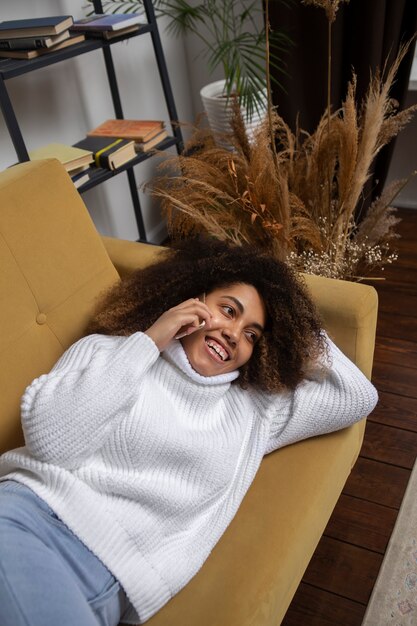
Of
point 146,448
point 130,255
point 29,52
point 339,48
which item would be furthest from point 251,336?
point 339,48

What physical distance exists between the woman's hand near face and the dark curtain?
1.46m

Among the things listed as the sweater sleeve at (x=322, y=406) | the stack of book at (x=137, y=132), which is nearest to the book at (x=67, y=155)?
the stack of book at (x=137, y=132)

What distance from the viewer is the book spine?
1671mm

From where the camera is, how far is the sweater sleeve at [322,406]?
126 centimetres

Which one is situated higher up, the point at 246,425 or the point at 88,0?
the point at 88,0

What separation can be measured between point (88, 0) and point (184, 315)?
148cm

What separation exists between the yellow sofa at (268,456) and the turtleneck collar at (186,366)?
22 centimetres

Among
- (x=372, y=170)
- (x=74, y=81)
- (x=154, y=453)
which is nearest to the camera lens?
(x=154, y=453)

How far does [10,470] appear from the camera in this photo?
1111 millimetres

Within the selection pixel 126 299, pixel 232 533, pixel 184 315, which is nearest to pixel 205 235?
pixel 126 299

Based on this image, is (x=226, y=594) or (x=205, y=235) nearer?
(x=226, y=594)

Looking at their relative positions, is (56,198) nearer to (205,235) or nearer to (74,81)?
(205,235)

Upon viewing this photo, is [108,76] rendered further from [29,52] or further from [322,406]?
[322,406]

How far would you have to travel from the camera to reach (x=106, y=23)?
1882 millimetres
